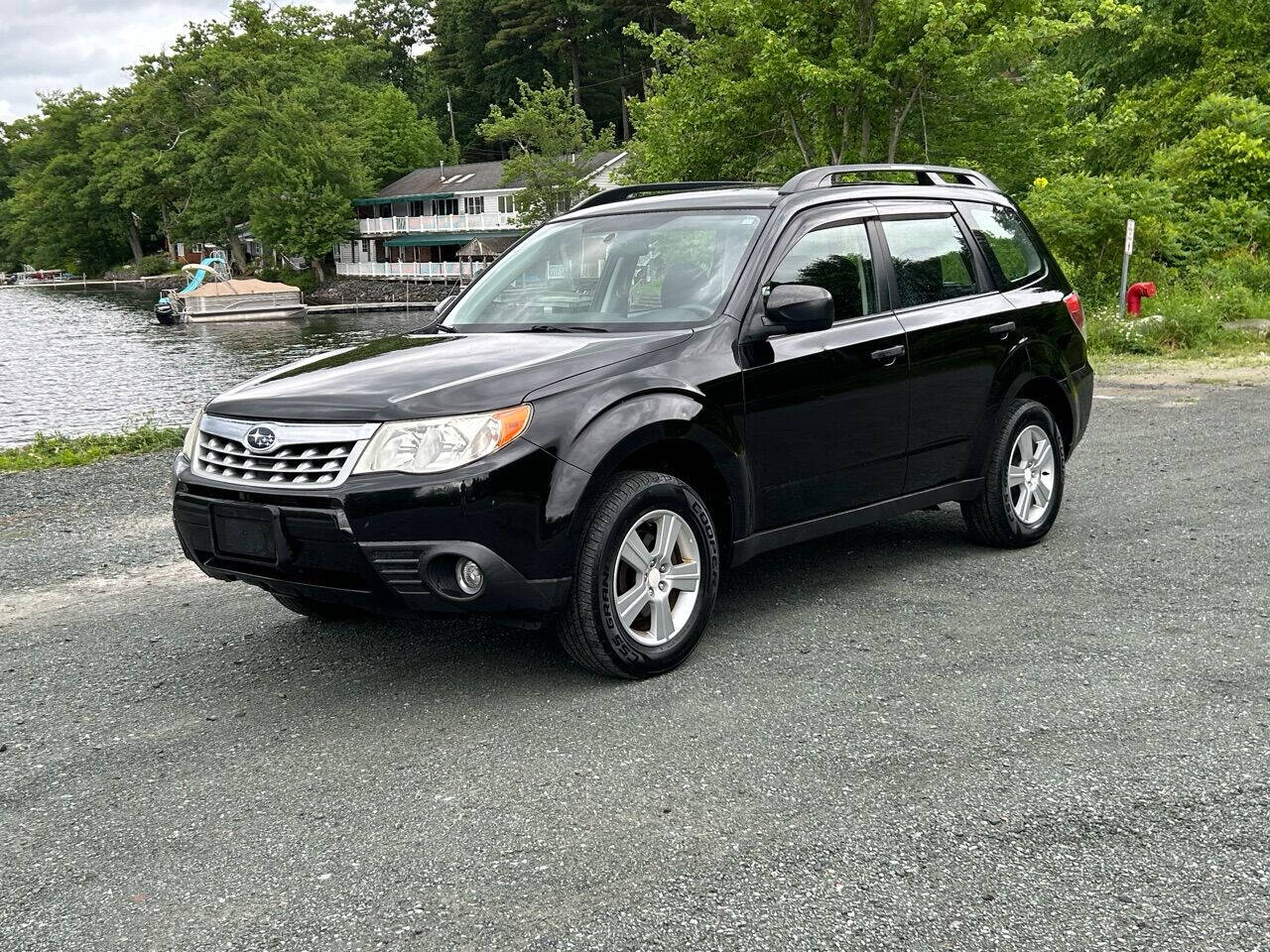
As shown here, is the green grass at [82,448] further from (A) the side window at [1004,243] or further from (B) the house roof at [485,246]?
(B) the house roof at [485,246]

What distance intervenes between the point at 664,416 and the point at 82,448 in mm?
8853

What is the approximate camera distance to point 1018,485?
21.2 ft

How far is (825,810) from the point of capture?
3.54 metres

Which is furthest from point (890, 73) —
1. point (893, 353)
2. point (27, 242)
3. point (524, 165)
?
point (27, 242)

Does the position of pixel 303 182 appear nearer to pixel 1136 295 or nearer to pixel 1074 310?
pixel 1136 295

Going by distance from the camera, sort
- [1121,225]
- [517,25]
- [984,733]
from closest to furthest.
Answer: [984,733] < [1121,225] < [517,25]

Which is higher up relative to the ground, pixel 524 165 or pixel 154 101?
pixel 154 101

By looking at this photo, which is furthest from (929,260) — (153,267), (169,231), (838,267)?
(153,267)

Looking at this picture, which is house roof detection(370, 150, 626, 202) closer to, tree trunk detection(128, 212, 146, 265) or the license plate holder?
tree trunk detection(128, 212, 146, 265)

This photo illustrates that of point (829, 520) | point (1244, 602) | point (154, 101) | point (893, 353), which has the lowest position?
point (1244, 602)

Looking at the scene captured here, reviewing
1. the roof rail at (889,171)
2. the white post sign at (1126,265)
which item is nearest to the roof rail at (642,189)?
the roof rail at (889,171)

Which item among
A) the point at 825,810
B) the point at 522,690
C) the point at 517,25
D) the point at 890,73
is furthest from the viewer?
the point at 517,25

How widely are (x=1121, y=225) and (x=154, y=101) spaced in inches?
3614

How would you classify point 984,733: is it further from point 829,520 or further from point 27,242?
point 27,242
